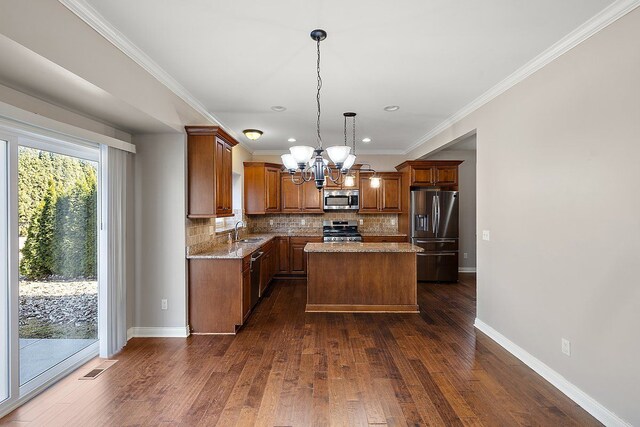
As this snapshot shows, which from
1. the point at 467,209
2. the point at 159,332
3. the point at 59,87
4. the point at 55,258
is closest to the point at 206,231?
the point at 159,332

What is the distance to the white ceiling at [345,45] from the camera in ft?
6.93

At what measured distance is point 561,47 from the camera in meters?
2.55

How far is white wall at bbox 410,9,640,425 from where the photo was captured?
→ 2.06 metres

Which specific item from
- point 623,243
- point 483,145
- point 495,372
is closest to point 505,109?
point 483,145

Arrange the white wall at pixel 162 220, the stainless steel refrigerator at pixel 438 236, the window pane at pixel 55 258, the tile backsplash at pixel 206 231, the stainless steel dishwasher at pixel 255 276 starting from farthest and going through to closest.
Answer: the stainless steel refrigerator at pixel 438 236 < the stainless steel dishwasher at pixel 255 276 < the tile backsplash at pixel 206 231 < the white wall at pixel 162 220 < the window pane at pixel 55 258

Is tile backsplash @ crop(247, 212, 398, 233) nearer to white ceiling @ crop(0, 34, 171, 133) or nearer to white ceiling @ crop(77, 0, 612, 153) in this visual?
white ceiling @ crop(77, 0, 612, 153)

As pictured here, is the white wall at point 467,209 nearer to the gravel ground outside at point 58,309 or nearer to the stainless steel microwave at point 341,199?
the stainless steel microwave at point 341,199

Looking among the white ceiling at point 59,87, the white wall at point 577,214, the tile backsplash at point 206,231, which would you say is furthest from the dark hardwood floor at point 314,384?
the white ceiling at point 59,87

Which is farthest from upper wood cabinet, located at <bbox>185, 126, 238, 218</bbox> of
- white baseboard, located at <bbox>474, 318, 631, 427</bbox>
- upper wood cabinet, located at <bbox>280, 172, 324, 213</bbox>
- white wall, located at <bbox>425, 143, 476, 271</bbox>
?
white wall, located at <bbox>425, 143, 476, 271</bbox>

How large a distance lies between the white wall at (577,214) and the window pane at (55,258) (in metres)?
4.17

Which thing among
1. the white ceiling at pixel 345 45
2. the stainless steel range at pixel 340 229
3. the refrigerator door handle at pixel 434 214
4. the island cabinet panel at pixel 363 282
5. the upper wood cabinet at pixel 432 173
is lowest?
the island cabinet panel at pixel 363 282

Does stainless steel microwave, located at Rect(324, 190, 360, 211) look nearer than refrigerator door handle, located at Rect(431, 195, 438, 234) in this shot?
No

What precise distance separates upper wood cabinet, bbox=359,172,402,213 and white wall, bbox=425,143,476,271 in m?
1.00

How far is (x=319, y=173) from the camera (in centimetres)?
301
